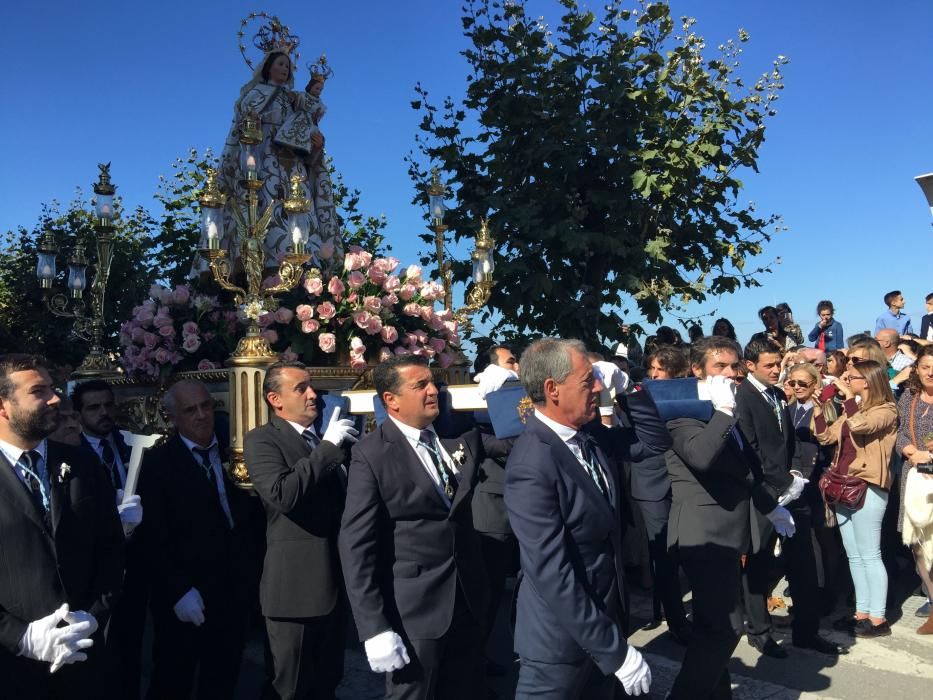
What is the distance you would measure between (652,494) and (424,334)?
216cm

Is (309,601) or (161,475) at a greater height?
(161,475)

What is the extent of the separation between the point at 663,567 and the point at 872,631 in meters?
1.52

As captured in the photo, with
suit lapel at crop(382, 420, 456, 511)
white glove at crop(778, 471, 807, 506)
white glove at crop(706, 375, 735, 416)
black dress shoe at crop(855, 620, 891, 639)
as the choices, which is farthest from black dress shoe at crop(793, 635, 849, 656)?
suit lapel at crop(382, 420, 456, 511)

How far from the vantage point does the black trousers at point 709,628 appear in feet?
13.7

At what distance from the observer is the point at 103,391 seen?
16.7ft

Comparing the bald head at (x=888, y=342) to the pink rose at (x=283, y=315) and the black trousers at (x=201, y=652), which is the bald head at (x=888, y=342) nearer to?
the pink rose at (x=283, y=315)

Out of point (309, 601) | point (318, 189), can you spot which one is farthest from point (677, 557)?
point (318, 189)

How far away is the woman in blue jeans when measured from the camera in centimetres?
617

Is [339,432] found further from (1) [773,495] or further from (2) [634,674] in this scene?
(1) [773,495]

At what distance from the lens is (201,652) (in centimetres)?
435

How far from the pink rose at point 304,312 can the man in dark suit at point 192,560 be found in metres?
1.90

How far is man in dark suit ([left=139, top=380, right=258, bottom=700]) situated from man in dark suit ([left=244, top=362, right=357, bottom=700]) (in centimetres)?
33

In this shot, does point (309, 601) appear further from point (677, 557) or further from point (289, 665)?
point (677, 557)

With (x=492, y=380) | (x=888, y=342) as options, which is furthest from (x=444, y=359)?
(x=888, y=342)
